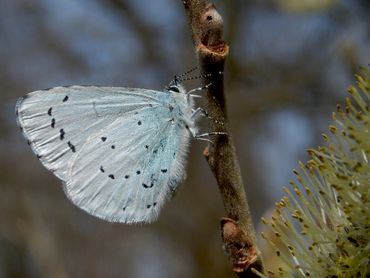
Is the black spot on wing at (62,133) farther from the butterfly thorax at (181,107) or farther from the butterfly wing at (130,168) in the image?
the butterfly thorax at (181,107)

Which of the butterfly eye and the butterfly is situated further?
the butterfly eye

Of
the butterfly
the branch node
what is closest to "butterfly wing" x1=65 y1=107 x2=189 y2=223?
the butterfly

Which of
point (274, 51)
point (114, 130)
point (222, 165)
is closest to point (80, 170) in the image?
point (114, 130)

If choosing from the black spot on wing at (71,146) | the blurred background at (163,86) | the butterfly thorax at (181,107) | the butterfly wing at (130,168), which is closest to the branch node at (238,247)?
the butterfly wing at (130,168)

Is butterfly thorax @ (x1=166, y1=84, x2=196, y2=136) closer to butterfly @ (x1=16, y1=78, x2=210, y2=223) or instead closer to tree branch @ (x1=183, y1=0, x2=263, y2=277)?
butterfly @ (x1=16, y1=78, x2=210, y2=223)

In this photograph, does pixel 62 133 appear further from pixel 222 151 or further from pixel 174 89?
pixel 222 151

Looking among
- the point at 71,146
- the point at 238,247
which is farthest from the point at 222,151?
the point at 71,146

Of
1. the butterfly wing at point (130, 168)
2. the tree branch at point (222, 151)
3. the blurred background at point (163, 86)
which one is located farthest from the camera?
the blurred background at point (163, 86)
